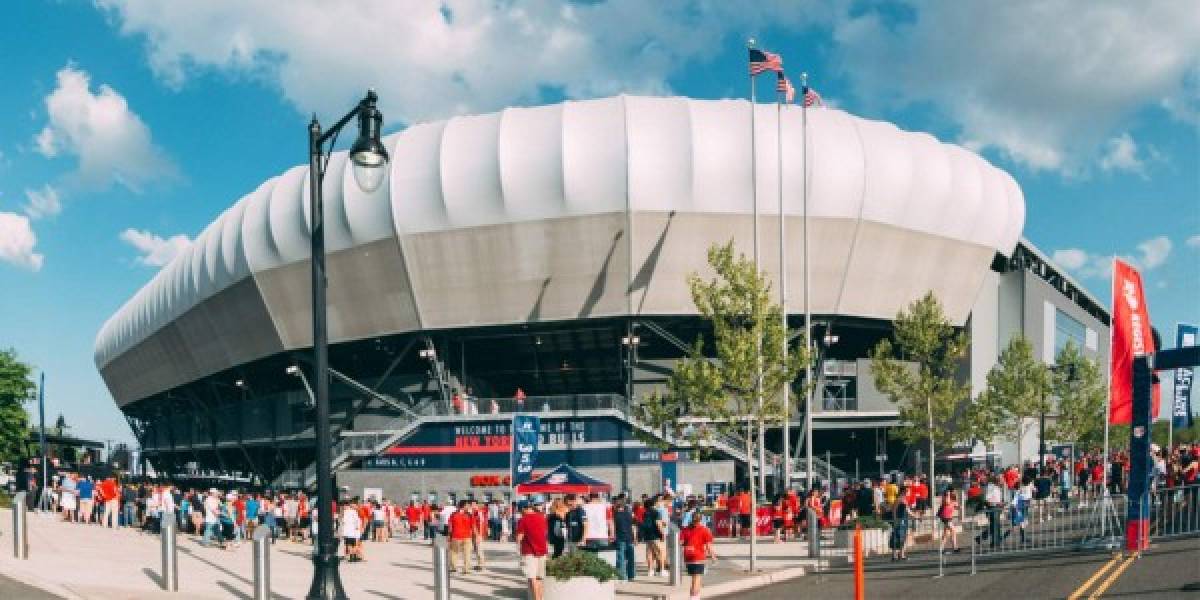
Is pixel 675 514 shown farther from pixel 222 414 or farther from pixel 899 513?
pixel 222 414

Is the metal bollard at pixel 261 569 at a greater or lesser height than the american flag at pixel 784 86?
lesser

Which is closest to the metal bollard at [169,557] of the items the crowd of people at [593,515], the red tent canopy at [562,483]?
the crowd of people at [593,515]

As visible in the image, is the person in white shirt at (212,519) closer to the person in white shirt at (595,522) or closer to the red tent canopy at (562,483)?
the red tent canopy at (562,483)

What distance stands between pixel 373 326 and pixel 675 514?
26658 mm

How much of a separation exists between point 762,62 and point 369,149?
87.4 feet

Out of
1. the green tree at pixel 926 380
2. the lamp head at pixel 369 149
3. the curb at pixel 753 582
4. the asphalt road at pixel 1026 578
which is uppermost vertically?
the lamp head at pixel 369 149

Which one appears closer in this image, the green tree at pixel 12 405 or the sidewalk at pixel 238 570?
the sidewalk at pixel 238 570

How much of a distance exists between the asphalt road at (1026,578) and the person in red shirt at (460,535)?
5455 millimetres

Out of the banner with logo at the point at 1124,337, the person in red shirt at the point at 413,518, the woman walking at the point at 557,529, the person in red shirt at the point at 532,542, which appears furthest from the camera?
the person in red shirt at the point at 413,518

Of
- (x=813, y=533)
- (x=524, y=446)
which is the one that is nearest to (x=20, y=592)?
(x=524, y=446)

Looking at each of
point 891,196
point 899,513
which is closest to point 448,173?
point 891,196

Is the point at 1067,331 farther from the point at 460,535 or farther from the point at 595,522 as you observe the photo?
the point at 460,535

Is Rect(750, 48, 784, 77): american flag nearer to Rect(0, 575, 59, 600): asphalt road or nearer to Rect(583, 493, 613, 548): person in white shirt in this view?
Rect(583, 493, 613, 548): person in white shirt

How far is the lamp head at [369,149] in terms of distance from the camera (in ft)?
36.2
